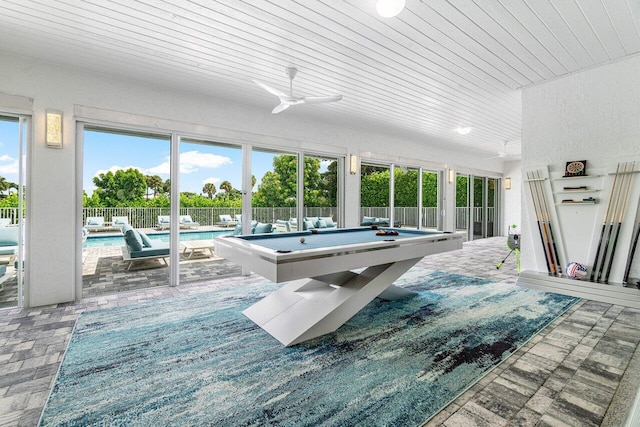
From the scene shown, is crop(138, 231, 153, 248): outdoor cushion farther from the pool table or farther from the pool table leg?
the pool table leg

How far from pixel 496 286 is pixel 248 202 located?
3979mm

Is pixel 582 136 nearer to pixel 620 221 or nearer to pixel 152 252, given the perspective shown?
pixel 620 221

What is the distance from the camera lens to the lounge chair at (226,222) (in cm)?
518

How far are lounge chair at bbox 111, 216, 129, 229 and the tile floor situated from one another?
4.05ft

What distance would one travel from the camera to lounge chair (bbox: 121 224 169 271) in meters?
4.61

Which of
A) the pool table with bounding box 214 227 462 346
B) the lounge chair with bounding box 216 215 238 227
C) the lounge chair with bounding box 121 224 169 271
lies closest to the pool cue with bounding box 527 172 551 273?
the pool table with bounding box 214 227 462 346

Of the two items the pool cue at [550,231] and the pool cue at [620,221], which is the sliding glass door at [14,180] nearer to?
the pool cue at [550,231]

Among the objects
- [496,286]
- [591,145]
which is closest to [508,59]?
[591,145]

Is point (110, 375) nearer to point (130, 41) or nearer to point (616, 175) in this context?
point (130, 41)

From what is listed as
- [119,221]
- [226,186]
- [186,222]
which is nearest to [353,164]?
[226,186]

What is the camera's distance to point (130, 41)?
10.2ft

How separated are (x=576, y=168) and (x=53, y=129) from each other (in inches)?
253

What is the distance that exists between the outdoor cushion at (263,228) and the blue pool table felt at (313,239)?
1.66 metres

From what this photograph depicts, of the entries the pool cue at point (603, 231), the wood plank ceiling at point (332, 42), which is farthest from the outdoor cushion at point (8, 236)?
the pool cue at point (603, 231)
